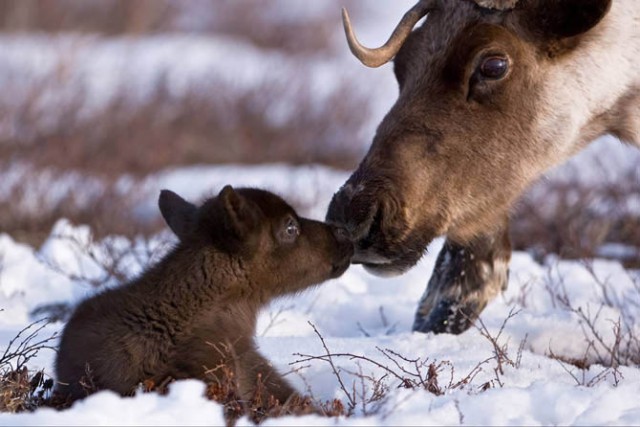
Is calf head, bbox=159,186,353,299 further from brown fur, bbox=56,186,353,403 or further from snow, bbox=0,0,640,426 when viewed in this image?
snow, bbox=0,0,640,426

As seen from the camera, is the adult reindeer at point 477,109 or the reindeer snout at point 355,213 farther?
the adult reindeer at point 477,109

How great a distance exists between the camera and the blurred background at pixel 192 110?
38.7 feet

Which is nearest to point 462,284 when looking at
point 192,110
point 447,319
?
point 447,319

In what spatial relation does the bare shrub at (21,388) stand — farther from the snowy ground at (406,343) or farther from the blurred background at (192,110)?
the blurred background at (192,110)

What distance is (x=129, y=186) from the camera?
542 inches

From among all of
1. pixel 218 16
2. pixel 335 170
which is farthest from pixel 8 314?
pixel 218 16

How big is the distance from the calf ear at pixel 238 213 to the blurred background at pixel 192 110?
3869 mm

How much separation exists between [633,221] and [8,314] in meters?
5.62

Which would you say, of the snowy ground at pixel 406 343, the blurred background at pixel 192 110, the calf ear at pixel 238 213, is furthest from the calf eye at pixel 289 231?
the blurred background at pixel 192 110

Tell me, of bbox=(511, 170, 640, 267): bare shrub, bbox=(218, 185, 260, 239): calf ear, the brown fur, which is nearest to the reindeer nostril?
the brown fur

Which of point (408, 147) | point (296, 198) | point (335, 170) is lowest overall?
point (408, 147)

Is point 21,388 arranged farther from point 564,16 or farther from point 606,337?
point 606,337

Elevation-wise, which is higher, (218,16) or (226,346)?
(218,16)

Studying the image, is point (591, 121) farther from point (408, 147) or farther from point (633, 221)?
point (633, 221)
